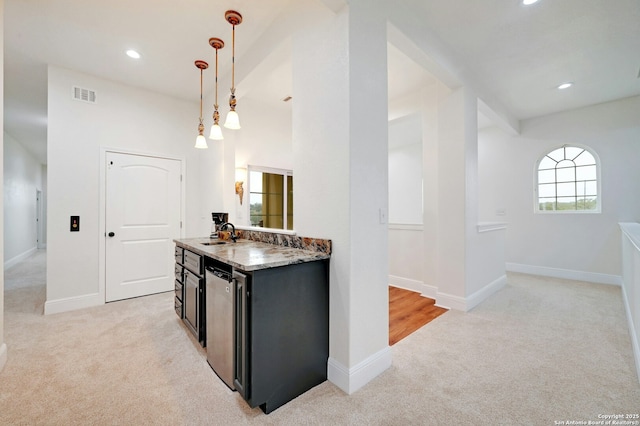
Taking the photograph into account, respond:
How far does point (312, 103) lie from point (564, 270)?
17.8ft

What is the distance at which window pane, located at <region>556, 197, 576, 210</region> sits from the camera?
475cm

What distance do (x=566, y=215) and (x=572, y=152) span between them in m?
1.11

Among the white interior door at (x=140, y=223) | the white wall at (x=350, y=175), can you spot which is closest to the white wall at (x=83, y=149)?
the white interior door at (x=140, y=223)

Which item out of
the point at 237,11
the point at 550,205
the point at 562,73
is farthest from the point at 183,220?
the point at 550,205

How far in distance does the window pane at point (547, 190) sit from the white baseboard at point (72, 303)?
7337mm

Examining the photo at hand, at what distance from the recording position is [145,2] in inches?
90.5

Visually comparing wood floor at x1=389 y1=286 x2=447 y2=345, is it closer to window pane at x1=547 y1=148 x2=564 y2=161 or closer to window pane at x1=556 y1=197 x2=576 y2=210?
window pane at x1=556 y1=197 x2=576 y2=210

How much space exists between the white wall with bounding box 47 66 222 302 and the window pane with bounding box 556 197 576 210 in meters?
5.88

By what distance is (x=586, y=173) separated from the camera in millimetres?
4598

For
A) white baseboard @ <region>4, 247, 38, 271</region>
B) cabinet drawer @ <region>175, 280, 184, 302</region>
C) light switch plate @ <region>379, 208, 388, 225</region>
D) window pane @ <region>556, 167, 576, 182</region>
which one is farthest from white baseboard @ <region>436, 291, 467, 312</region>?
white baseboard @ <region>4, 247, 38, 271</region>

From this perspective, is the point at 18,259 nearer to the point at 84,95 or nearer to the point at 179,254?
the point at 84,95

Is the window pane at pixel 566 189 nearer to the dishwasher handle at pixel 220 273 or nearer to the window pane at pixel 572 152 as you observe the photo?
the window pane at pixel 572 152

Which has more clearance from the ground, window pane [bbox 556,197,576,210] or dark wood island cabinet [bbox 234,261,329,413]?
window pane [bbox 556,197,576,210]

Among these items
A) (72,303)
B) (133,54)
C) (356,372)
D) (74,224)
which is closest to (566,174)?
(356,372)
